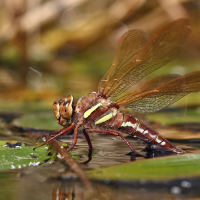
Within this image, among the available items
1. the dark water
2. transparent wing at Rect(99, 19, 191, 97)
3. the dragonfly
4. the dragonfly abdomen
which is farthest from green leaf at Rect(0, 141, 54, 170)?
transparent wing at Rect(99, 19, 191, 97)

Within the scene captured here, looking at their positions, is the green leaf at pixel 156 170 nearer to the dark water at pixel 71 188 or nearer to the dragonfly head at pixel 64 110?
the dark water at pixel 71 188

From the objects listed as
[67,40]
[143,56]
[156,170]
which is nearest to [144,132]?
[143,56]

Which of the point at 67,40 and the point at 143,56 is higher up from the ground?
the point at 67,40

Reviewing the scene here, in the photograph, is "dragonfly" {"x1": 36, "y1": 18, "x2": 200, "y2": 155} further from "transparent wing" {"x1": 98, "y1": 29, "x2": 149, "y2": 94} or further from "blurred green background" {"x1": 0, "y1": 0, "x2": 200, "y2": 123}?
"blurred green background" {"x1": 0, "y1": 0, "x2": 200, "y2": 123}

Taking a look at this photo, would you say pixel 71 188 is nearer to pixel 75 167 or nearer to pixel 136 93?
pixel 75 167

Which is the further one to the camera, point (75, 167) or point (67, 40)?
point (67, 40)

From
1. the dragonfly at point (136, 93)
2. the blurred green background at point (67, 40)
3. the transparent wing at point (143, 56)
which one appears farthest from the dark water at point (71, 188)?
the blurred green background at point (67, 40)

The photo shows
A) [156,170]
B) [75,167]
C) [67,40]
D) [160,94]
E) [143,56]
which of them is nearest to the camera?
→ [75,167]

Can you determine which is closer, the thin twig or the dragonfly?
the thin twig

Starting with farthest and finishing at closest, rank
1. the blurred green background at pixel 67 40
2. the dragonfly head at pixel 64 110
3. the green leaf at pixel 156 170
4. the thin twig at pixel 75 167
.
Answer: the blurred green background at pixel 67 40
the dragonfly head at pixel 64 110
the green leaf at pixel 156 170
the thin twig at pixel 75 167
